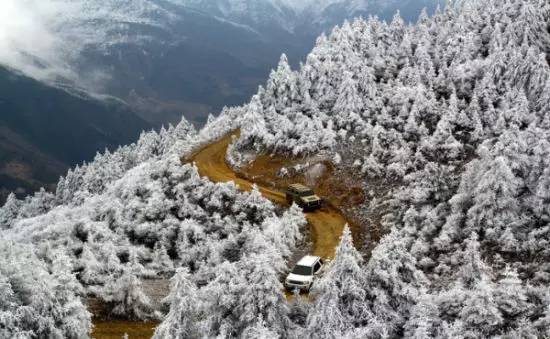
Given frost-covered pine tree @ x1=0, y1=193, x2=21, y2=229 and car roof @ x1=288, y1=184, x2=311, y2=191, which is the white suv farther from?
frost-covered pine tree @ x1=0, y1=193, x2=21, y2=229

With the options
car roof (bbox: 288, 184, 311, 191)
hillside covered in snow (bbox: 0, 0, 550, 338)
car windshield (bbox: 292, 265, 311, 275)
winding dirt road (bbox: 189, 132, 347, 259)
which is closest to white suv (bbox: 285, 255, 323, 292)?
car windshield (bbox: 292, 265, 311, 275)

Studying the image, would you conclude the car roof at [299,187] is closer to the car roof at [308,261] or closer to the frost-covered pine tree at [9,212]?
the car roof at [308,261]

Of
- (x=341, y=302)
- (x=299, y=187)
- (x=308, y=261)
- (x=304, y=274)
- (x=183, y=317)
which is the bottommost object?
(x=183, y=317)

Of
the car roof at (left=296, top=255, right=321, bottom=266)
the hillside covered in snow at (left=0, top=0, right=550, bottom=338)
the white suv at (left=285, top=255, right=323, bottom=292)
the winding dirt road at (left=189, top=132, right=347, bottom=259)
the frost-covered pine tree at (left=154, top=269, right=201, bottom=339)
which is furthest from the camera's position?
the winding dirt road at (left=189, top=132, right=347, bottom=259)

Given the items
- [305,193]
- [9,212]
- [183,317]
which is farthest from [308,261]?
[9,212]

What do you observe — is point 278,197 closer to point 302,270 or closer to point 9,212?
point 302,270

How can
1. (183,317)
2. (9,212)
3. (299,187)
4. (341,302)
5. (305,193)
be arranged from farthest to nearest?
(9,212) → (299,187) → (305,193) → (183,317) → (341,302)
